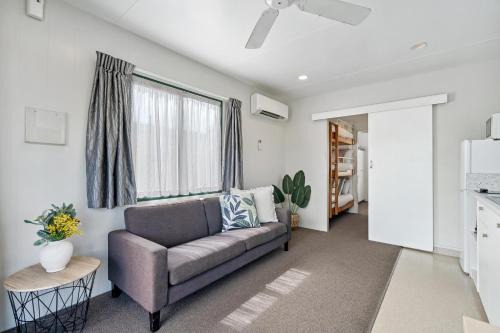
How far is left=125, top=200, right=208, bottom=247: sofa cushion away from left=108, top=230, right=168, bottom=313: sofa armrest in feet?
0.58

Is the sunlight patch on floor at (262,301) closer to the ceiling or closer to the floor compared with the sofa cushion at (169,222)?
closer to the floor

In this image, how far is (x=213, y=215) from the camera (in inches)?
113

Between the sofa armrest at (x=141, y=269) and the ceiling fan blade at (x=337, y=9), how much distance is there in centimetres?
201

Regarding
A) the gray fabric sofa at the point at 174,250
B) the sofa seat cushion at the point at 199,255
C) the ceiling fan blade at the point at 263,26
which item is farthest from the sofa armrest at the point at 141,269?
the ceiling fan blade at the point at 263,26

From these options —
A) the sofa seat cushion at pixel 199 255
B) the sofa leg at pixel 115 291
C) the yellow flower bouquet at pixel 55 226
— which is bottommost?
the sofa leg at pixel 115 291

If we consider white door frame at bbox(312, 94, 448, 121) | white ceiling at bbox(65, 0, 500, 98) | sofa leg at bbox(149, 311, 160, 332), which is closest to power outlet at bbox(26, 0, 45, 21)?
white ceiling at bbox(65, 0, 500, 98)

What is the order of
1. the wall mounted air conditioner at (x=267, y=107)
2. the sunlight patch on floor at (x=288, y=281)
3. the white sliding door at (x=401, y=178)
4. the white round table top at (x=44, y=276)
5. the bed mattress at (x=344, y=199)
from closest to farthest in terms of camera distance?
1. the white round table top at (x=44, y=276)
2. the sunlight patch on floor at (x=288, y=281)
3. the white sliding door at (x=401, y=178)
4. the wall mounted air conditioner at (x=267, y=107)
5. the bed mattress at (x=344, y=199)

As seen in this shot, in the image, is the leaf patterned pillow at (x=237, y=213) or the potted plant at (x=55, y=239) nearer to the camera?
the potted plant at (x=55, y=239)

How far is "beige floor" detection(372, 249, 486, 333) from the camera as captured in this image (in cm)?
178

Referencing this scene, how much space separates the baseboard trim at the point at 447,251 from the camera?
10.2 ft

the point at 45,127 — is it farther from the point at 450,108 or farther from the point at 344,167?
the point at 344,167

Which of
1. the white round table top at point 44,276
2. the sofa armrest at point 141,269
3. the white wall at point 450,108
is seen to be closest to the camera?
the white round table top at point 44,276

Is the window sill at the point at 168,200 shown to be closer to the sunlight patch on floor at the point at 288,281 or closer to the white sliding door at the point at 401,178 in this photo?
the sunlight patch on floor at the point at 288,281

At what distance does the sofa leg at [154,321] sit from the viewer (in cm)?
169
